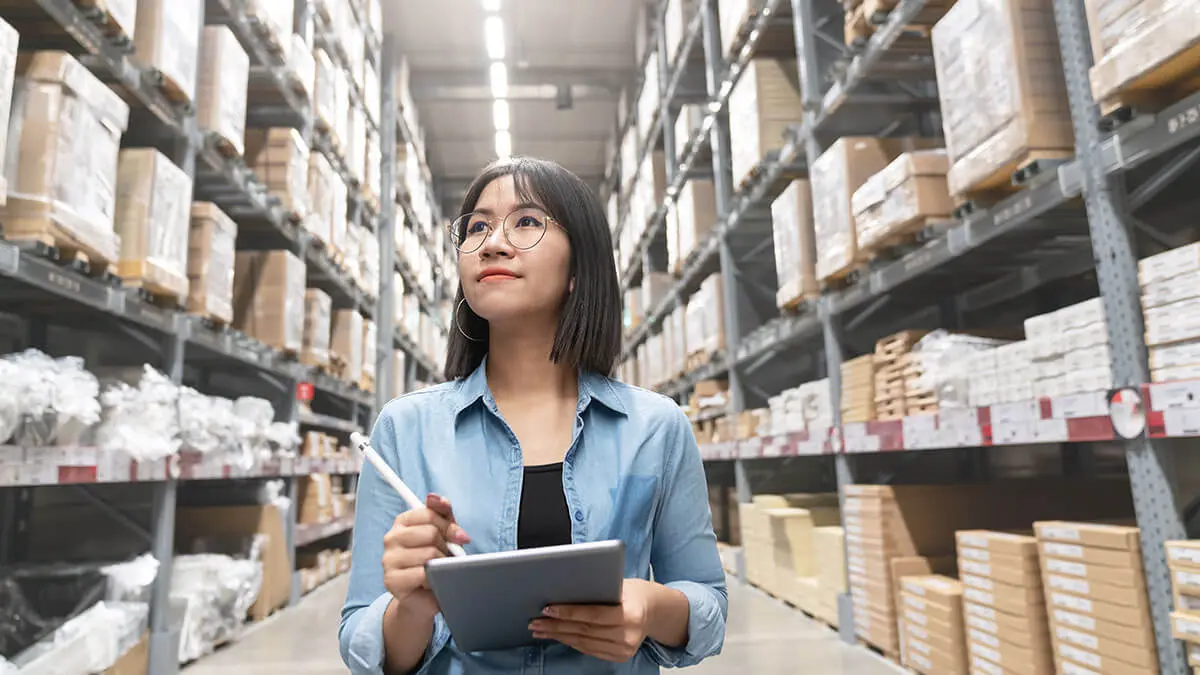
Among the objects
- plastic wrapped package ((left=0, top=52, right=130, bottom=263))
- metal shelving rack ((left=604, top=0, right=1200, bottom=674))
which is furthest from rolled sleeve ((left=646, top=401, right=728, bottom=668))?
plastic wrapped package ((left=0, top=52, right=130, bottom=263))

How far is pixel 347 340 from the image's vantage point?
725 centimetres

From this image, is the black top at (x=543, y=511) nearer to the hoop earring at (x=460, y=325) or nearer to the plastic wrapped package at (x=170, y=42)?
the hoop earring at (x=460, y=325)

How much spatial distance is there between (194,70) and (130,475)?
1986mm

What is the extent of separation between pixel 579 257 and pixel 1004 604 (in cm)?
227

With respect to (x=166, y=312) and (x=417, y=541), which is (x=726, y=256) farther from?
(x=417, y=541)

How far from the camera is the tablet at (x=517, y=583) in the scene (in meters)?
0.98

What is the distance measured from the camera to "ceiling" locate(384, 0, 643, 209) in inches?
413

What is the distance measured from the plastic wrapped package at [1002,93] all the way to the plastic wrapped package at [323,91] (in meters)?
4.60

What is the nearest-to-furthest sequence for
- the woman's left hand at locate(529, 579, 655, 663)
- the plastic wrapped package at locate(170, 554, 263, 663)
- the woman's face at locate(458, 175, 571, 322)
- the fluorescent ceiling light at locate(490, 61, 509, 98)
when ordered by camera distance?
1. the woman's left hand at locate(529, 579, 655, 663)
2. the woman's face at locate(458, 175, 571, 322)
3. the plastic wrapped package at locate(170, 554, 263, 663)
4. the fluorescent ceiling light at locate(490, 61, 509, 98)

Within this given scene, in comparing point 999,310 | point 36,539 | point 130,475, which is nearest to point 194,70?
point 130,475

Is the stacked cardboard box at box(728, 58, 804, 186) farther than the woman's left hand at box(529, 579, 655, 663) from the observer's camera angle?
Yes

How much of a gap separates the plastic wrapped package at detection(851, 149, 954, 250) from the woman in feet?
7.58

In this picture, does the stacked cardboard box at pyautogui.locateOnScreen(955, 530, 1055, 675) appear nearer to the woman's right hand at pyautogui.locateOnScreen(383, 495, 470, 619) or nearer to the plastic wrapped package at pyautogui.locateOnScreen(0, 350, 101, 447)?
the woman's right hand at pyautogui.locateOnScreen(383, 495, 470, 619)

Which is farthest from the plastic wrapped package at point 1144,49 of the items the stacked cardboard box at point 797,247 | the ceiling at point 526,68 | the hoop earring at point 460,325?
the ceiling at point 526,68
